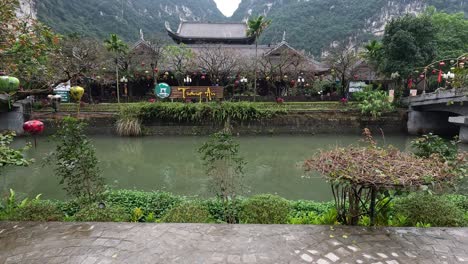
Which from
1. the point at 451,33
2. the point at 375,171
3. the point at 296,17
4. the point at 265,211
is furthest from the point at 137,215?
the point at 296,17

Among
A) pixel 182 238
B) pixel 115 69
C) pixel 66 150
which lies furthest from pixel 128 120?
pixel 182 238

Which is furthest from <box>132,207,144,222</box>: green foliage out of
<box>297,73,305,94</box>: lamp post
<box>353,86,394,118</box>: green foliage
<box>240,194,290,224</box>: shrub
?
<box>297,73,305,94</box>: lamp post

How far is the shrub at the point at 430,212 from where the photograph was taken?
3496mm

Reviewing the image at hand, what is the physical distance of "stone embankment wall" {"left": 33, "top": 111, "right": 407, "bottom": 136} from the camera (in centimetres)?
1445

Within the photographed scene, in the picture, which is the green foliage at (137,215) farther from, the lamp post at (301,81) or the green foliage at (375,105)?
the lamp post at (301,81)

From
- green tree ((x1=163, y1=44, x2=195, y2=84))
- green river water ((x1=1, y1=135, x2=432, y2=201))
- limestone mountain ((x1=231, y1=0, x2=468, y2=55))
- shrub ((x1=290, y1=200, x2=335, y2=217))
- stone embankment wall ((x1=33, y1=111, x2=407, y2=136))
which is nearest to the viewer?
shrub ((x1=290, y1=200, x2=335, y2=217))

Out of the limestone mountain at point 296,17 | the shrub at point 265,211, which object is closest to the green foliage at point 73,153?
the shrub at point 265,211

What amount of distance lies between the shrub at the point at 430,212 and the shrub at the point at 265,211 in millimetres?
1485

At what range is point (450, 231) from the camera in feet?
10.6

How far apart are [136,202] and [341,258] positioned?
324 centimetres

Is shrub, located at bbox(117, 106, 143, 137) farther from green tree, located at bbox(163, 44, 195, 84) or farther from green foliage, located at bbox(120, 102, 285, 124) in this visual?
green tree, located at bbox(163, 44, 195, 84)

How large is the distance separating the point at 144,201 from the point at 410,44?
1587cm

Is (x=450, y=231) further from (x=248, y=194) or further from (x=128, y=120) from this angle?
(x=128, y=120)

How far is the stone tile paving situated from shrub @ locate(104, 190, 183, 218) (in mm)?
1070
